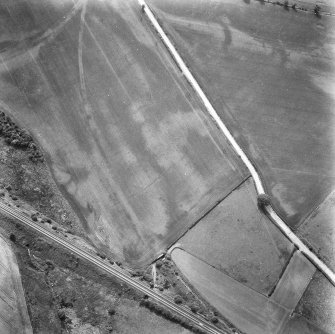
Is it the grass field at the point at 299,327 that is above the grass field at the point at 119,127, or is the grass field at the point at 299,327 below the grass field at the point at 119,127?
below

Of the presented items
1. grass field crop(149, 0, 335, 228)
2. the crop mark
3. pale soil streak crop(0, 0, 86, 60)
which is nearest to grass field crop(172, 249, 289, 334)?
grass field crop(149, 0, 335, 228)

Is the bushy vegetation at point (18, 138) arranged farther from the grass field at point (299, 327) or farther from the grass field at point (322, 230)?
the grass field at point (299, 327)

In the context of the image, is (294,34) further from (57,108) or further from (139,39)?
(57,108)

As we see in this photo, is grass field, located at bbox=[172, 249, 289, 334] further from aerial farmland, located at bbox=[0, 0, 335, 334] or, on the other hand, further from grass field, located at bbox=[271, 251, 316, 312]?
grass field, located at bbox=[271, 251, 316, 312]

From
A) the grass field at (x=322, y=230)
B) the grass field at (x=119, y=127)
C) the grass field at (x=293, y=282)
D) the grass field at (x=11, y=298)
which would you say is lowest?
the grass field at (x=293, y=282)

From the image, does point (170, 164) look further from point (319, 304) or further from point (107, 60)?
point (319, 304)

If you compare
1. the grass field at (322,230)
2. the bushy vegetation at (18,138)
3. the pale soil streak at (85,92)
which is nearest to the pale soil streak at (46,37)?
the pale soil streak at (85,92)
